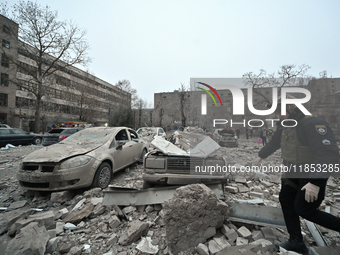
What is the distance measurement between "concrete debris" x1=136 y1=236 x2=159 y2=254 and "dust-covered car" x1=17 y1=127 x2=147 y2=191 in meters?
2.06

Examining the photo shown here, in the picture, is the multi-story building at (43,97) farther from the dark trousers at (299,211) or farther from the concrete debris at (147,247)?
the dark trousers at (299,211)

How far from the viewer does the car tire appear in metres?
3.82

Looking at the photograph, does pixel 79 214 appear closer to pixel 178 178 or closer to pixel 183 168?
pixel 178 178

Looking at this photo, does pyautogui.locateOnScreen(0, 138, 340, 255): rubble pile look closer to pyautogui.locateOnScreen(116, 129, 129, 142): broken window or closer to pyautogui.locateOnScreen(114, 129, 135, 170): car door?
pyautogui.locateOnScreen(114, 129, 135, 170): car door

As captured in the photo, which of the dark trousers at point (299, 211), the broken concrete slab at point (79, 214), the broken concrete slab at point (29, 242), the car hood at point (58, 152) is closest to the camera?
the dark trousers at point (299, 211)

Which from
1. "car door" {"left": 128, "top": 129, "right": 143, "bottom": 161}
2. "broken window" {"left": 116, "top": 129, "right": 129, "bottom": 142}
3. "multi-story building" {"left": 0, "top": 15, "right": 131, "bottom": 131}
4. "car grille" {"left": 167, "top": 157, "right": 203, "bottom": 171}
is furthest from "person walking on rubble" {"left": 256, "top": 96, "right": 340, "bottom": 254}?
"multi-story building" {"left": 0, "top": 15, "right": 131, "bottom": 131}

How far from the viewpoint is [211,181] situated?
3232mm

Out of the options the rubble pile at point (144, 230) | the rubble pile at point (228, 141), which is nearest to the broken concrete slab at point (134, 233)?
the rubble pile at point (144, 230)

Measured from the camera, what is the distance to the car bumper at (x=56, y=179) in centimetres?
333

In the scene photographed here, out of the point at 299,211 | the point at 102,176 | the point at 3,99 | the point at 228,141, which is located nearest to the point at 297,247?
the point at 299,211

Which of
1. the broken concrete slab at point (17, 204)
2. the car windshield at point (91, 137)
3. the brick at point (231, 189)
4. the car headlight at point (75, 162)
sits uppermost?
the car windshield at point (91, 137)

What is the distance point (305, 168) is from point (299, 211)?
49 centimetres

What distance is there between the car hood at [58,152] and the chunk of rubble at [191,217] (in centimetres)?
265

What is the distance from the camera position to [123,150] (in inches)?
194
